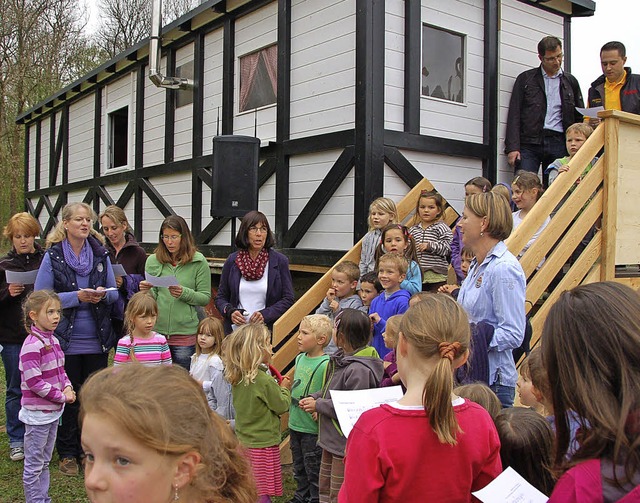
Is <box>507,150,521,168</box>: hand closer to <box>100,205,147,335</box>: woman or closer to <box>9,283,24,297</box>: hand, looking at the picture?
<box>100,205,147,335</box>: woman

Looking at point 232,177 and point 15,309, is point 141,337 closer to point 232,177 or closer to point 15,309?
point 15,309

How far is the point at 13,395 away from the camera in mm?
5355

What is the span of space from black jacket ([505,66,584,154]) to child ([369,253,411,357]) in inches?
137

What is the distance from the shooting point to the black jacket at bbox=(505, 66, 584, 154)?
7.22m

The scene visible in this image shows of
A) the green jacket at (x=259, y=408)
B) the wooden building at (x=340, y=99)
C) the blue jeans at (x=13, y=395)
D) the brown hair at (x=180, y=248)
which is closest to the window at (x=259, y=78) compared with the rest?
the wooden building at (x=340, y=99)

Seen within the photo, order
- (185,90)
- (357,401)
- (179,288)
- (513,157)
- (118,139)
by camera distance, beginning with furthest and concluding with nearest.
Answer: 1. (118,139)
2. (185,90)
3. (513,157)
4. (179,288)
5. (357,401)

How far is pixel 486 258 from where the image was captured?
3.55 metres

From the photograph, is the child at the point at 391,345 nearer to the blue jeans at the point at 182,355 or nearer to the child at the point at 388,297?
the child at the point at 388,297

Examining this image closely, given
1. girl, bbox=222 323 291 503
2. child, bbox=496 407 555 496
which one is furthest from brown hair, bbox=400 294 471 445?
girl, bbox=222 323 291 503

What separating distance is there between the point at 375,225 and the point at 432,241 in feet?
1.75

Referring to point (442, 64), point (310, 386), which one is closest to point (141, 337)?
point (310, 386)

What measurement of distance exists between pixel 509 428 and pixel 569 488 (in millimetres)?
1082

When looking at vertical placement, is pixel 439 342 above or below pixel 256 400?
above

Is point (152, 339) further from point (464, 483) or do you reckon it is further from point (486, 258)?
point (464, 483)
